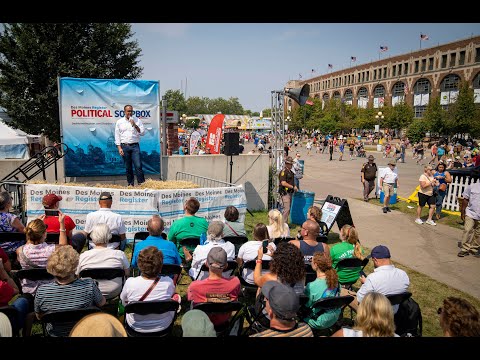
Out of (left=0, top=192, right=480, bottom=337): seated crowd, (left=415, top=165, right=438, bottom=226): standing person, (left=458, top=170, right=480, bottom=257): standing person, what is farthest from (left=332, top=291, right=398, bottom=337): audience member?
(left=415, top=165, right=438, bottom=226): standing person

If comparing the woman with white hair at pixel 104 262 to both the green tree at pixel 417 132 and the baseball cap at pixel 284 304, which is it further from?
the green tree at pixel 417 132

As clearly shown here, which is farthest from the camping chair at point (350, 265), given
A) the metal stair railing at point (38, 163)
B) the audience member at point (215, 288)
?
the metal stair railing at point (38, 163)

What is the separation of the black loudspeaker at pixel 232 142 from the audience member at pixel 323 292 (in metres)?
6.45

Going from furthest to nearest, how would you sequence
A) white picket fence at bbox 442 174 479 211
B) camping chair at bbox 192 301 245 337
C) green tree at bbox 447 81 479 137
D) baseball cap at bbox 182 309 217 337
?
1. green tree at bbox 447 81 479 137
2. white picket fence at bbox 442 174 479 211
3. camping chair at bbox 192 301 245 337
4. baseball cap at bbox 182 309 217 337

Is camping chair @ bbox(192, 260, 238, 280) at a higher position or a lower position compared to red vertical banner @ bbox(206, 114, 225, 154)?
lower

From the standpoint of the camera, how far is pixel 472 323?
105 inches

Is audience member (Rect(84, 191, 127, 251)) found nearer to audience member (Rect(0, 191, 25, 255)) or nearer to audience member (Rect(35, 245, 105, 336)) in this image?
audience member (Rect(0, 191, 25, 255))

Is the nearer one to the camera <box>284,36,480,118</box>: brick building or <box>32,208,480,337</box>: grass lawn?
<box>32,208,480,337</box>: grass lawn

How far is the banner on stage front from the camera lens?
30.8ft

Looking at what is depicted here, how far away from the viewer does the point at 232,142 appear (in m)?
10.0

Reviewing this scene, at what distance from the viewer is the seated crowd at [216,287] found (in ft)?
9.06
